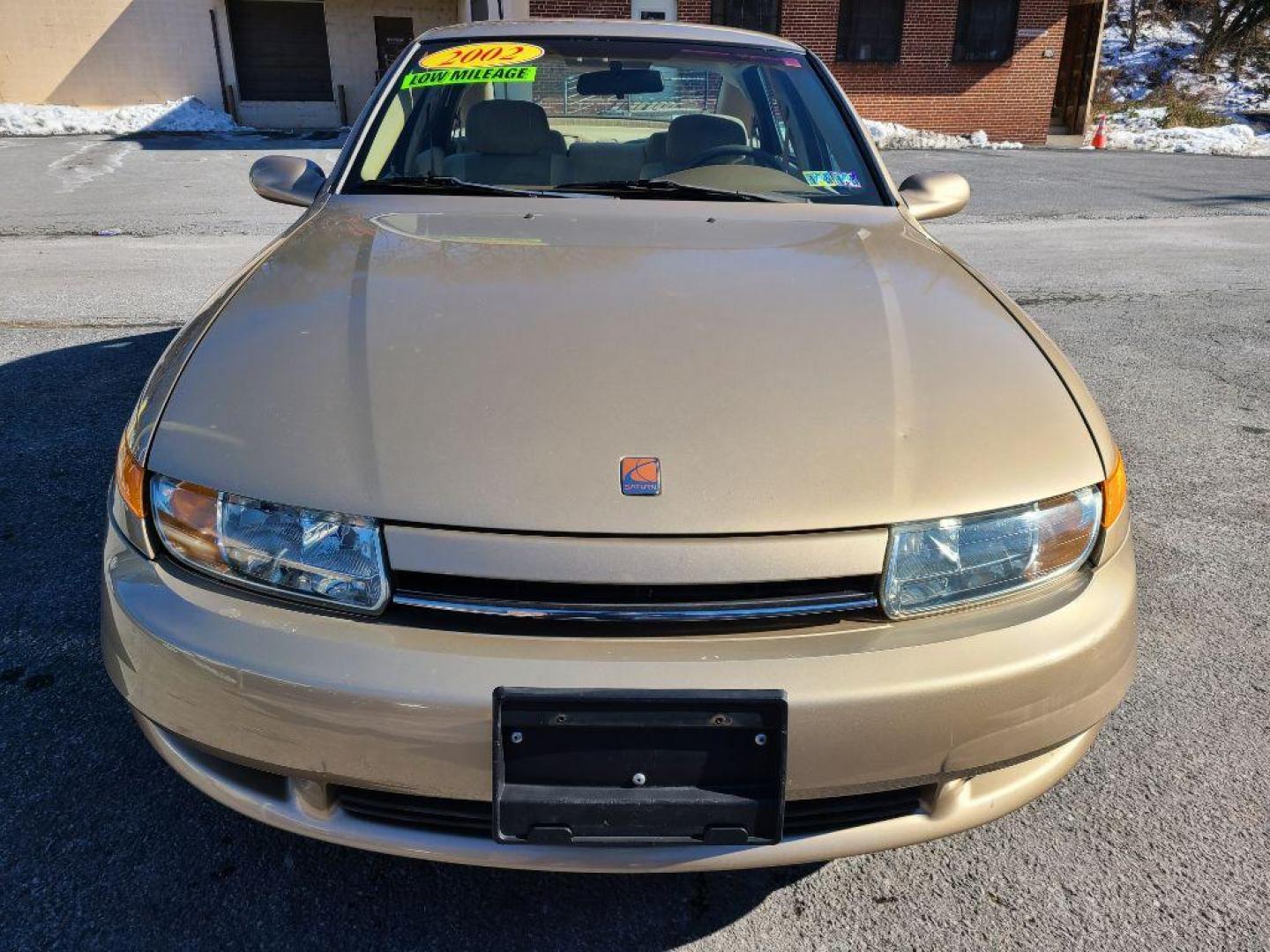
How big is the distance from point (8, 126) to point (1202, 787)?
2091 centimetres

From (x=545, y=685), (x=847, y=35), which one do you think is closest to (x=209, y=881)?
(x=545, y=685)

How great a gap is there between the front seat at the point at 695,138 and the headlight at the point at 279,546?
1740 millimetres

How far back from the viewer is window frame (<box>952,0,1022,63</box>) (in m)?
17.8

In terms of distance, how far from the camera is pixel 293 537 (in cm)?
140

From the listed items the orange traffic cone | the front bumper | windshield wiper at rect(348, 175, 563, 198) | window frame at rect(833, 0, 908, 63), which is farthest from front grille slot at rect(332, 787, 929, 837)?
the orange traffic cone

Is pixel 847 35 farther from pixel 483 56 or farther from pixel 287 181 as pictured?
pixel 287 181

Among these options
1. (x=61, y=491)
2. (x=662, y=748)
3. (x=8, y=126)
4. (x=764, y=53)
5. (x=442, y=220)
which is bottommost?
(x=8, y=126)

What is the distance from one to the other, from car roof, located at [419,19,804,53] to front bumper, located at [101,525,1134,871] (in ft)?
7.29

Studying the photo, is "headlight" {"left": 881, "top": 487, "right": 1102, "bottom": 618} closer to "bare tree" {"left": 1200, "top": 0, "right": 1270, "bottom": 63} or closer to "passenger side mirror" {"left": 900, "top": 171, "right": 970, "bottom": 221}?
"passenger side mirror" {"left": 900, "top": 171, "right": 970, "bottom": 221}

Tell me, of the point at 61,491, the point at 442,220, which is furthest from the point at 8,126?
the point at 442,220

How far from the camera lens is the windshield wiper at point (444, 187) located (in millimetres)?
2516

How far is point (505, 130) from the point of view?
281cm

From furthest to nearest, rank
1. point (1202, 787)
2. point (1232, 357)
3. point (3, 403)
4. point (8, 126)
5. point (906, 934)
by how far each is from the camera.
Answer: point (8, 126)
point (1232, 357)
point (3, 403)
point (1202, 787)
point (906, 934)

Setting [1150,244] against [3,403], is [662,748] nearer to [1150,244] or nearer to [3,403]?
[3,403]
